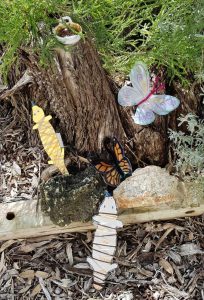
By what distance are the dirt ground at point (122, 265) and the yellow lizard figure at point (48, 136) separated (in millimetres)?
269

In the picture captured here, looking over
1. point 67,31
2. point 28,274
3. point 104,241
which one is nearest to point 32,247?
point 28,274

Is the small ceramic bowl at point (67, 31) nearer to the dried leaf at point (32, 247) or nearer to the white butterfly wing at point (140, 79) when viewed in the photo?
the white butterfly wing at point (140, 79)

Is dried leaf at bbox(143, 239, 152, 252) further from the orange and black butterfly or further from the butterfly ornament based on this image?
the butterfly ornament

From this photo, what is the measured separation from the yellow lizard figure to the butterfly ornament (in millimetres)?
227

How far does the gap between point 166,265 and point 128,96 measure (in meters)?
0.54

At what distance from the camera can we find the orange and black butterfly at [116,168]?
1.65 meters

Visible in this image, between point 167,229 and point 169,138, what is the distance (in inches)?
11.5

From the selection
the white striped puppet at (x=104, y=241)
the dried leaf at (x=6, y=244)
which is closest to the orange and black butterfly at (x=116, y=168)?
the white striped puppet at (x=104, y=241)

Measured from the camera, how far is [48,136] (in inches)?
64.8

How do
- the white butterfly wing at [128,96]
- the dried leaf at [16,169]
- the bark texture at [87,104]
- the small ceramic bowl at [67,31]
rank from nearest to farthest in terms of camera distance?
the small ceramic bowl at [67,31]
the bark texture at [87,104]
the white butterfly wing at [128,96]
the dried leaf at [16,169]

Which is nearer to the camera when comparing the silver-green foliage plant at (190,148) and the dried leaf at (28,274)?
the silver-green foliage plant at (190,148)

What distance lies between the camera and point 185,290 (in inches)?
64.7

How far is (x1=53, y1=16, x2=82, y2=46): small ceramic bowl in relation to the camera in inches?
54.5

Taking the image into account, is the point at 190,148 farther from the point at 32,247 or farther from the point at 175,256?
the point at 32,247
